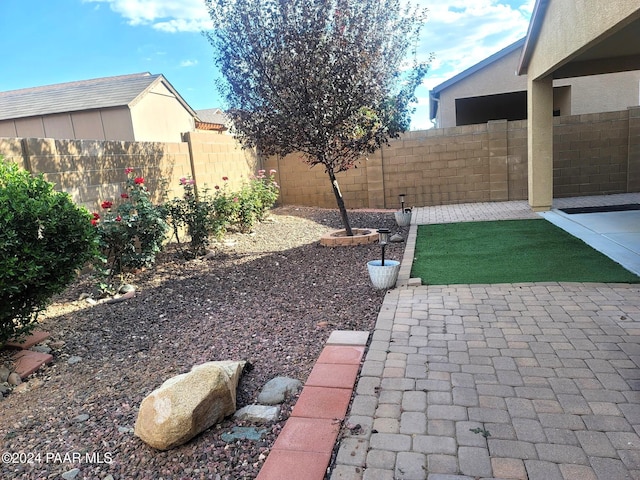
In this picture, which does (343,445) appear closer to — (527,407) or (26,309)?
(527,407)

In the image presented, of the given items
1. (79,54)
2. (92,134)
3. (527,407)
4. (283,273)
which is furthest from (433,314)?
(79,54)

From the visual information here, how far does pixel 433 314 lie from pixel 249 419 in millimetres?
2213

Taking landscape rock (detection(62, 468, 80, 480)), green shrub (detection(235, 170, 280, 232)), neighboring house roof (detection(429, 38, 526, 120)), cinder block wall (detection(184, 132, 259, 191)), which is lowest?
landscape rock (detection(62, 468, 80, 480))

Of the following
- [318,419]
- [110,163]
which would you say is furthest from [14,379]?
[110,163]

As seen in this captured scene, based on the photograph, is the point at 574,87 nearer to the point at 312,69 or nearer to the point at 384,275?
the point at 312,69

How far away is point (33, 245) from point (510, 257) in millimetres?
5637

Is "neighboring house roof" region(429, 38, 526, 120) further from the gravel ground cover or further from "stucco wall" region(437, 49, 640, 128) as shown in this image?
the gravel ground cover

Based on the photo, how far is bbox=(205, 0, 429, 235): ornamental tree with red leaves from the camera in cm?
681

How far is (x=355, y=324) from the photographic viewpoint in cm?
434

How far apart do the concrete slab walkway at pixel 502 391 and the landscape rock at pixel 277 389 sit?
1.52 feet

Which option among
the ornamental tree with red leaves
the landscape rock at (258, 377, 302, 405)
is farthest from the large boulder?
the ornamental tree with red leaves

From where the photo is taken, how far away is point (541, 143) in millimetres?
10086

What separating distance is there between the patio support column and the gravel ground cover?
15.6 ft

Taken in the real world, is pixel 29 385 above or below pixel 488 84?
below
